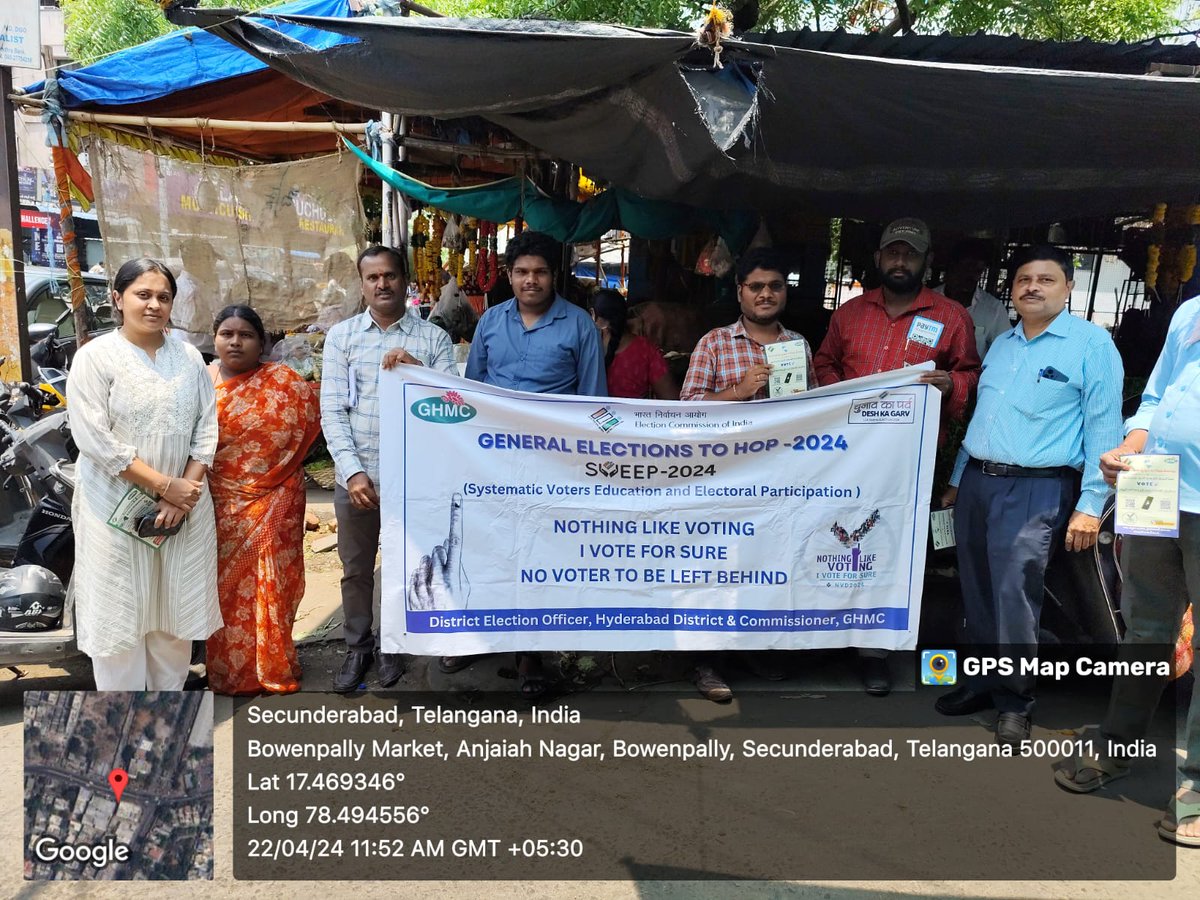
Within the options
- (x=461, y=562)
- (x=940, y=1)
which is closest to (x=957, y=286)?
(x=461, y=562)

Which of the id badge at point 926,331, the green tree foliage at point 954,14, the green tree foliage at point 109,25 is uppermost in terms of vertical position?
the green tree foliage at point 109,25

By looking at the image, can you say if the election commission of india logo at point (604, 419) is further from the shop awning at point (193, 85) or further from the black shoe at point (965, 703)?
the shop awning at point (193, 85)

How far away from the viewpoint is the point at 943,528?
368cm

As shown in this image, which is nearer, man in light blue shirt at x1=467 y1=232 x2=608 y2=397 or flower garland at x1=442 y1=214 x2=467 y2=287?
man in light blue shirt at x1=467 y1=232 x2=608 y2=397

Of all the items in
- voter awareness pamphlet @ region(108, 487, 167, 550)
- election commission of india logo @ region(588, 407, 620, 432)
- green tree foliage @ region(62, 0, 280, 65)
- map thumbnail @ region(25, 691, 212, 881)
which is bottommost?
map thumbnail @ region(25, 691, 212, 881)

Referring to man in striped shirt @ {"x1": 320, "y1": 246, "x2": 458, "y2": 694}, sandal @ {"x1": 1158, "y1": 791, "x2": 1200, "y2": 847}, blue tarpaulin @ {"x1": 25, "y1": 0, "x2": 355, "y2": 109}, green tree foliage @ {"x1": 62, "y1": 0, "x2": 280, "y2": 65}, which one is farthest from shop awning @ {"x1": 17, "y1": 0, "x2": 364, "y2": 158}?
green tree foliage @ {"x1": 62, "y1": 0, "x2": 280, "y2": 65}

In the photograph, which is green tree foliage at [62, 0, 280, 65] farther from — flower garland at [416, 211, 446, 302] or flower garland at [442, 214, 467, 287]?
flower garland at [442, 214, 467, 287]

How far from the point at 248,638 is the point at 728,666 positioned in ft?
7.27

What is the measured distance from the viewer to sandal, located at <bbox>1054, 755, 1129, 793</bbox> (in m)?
3.05

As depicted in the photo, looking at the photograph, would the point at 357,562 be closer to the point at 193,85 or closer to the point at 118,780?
the point at 118,780

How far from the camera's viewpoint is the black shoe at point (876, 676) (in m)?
3.81

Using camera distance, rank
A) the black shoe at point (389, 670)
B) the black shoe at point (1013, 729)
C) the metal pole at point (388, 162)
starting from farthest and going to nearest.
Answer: the metal pole at point (388, 162)
the black shoe at point (389, 670)
the black shoe at point (1013, 729)

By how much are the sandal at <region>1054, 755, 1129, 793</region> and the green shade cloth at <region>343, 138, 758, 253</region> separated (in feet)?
11.7

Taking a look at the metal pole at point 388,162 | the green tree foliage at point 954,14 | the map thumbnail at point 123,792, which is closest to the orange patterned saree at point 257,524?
the map thumbnail at point 123,792
